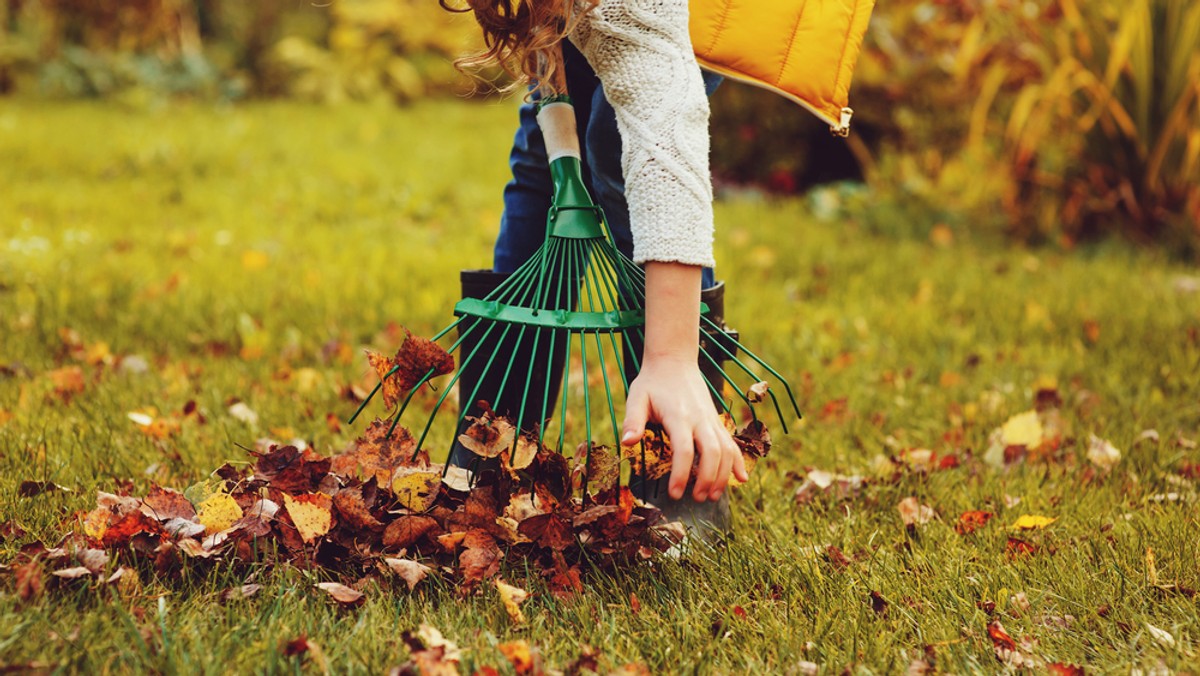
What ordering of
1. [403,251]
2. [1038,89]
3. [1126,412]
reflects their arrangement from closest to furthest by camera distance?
[1126,412] → [403,251] → [1038,89]

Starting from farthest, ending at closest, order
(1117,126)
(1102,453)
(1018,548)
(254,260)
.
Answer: (1117,126) → (254,260) → (1102,453) → (1018,548)

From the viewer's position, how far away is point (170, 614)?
135 centimetres

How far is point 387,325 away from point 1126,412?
2012 millimetres

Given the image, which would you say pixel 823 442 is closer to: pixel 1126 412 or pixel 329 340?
pixel 1126 412

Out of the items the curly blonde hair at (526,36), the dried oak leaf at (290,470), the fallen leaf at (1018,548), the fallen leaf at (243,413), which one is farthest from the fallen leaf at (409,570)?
the fallen leaf at (1018,548)

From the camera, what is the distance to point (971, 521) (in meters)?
1.82

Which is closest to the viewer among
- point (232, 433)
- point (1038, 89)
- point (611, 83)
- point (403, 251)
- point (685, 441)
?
point (685, 441)

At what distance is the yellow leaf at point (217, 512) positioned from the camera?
153 centimetres

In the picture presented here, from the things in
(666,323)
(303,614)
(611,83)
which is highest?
(611,83)

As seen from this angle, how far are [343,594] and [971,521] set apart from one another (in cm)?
110

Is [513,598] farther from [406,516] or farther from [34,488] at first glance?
[34,488]

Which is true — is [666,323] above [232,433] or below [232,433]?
above

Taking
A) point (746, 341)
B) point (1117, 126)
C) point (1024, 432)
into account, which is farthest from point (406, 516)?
point (1117, 126)

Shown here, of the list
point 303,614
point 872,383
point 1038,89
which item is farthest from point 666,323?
point 1038,89
